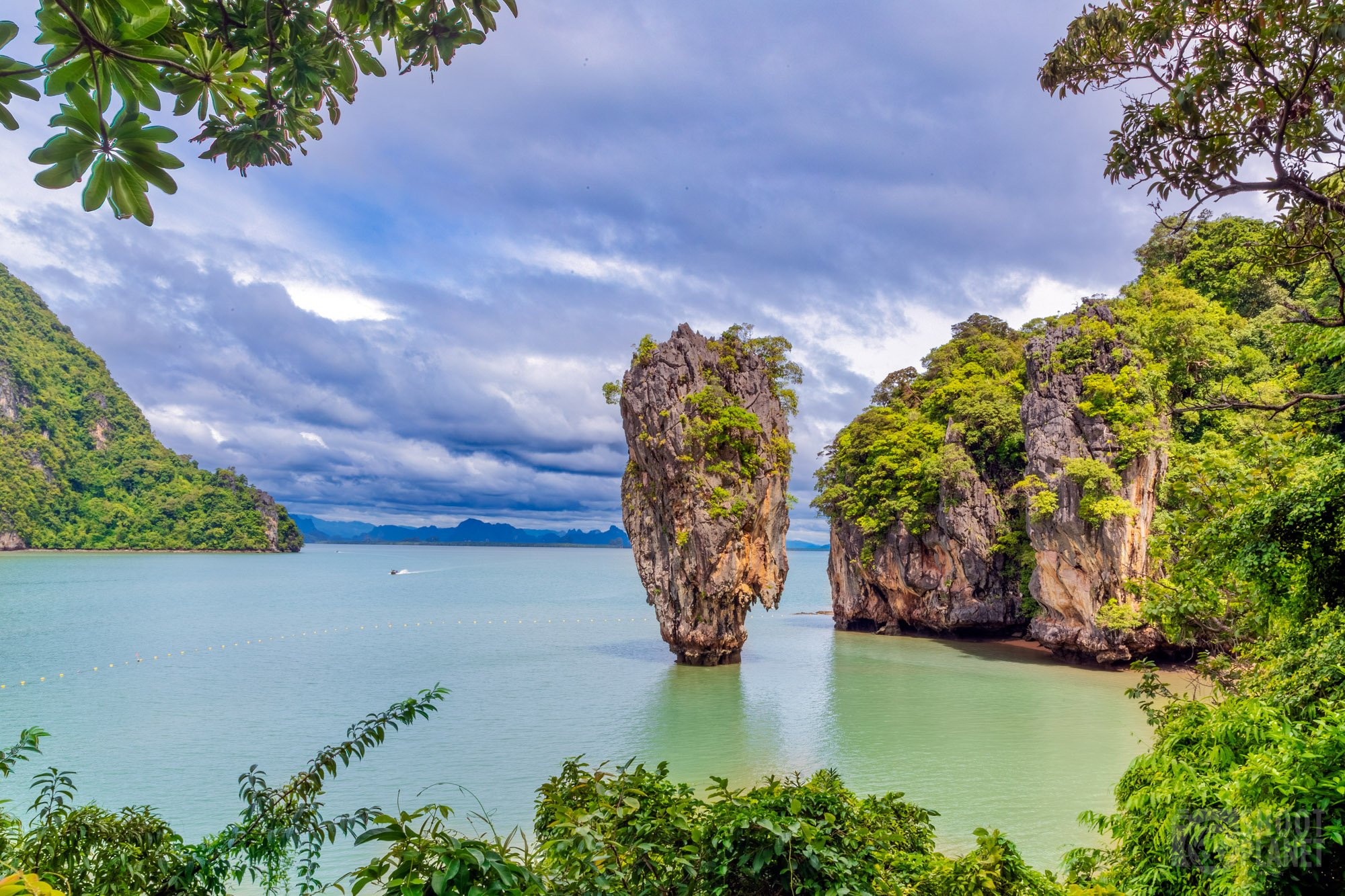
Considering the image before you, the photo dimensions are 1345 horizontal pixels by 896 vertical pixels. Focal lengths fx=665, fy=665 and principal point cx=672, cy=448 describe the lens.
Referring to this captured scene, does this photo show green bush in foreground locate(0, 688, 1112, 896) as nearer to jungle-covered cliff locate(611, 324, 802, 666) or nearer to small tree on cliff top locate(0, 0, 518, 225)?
small tree on cliff top locate(0, 0, 518, 225)

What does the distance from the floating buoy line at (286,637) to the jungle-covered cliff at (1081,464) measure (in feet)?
45.5

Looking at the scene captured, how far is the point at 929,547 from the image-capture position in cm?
2656

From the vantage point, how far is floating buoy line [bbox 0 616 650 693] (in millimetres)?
19969

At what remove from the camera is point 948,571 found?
2608 cm

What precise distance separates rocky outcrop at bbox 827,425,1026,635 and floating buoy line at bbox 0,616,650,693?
12.8m

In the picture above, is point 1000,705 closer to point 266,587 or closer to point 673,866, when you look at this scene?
point 673,866

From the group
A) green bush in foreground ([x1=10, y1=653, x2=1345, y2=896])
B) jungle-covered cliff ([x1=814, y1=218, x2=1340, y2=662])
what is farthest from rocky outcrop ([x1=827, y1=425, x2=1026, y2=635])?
green bush in foreground ([x1=10, y1=653, x2=1345, y2=896])

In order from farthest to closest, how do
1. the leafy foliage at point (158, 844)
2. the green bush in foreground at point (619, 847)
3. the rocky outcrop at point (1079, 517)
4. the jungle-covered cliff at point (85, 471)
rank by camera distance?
the jungle-covered cliff at point (85, 471), the rocky outcrop at point (1079, 517), the leafy foliage at point (158, 844), the green bush in foreground at point (619, 847)

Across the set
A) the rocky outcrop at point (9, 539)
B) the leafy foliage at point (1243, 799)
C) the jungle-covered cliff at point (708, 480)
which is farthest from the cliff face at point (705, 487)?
the rocky outcrop at point (9, 539)

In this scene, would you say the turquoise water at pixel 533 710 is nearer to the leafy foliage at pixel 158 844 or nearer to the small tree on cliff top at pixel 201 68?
the leafy foliage at pixel 158 844

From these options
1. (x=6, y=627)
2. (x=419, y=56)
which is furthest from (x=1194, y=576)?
(x=6, y=627)

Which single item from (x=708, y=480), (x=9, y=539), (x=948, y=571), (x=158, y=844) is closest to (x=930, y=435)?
(x=948, y=571)

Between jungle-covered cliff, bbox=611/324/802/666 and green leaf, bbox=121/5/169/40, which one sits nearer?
green leaf, bbox=121/5/169/40

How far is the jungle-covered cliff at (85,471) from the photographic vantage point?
259ft
